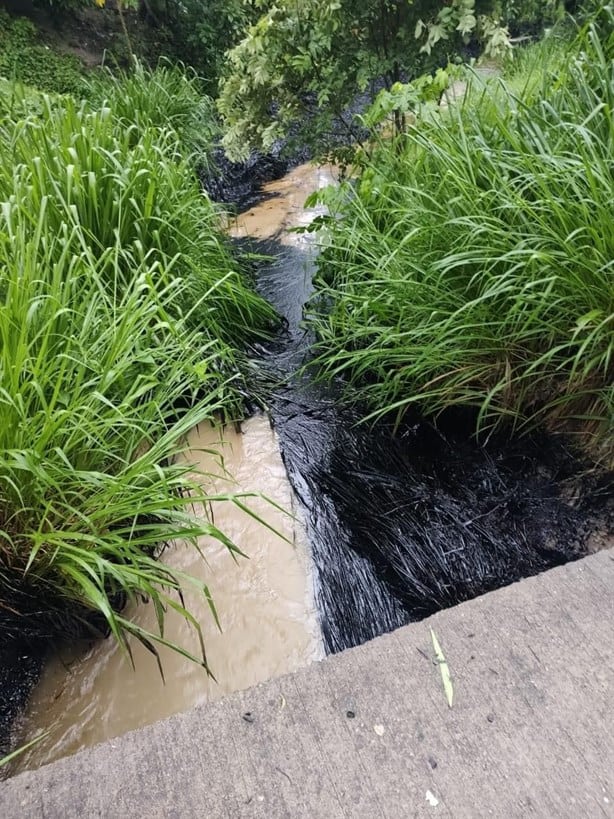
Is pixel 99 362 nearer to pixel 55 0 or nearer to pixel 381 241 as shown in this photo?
pixel 381 241

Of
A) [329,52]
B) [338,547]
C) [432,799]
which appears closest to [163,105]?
[329,52]

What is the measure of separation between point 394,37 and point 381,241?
1.62 metres

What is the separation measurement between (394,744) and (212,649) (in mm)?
Answer: 657

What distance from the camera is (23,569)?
1225 mm

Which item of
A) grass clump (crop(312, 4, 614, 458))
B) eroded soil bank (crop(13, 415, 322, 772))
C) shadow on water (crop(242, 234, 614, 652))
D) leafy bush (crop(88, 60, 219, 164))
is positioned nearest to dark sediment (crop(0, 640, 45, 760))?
eroded soil bank (crop(13, 415, 322, 772))

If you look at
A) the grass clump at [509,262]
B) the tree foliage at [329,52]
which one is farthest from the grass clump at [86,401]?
Result: the tree foliage at [329,52]

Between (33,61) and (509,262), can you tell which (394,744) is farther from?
(33,61)

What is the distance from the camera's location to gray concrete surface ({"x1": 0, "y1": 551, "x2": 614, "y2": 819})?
917 mm

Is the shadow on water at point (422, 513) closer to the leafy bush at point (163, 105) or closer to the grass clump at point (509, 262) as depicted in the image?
the grass clump at point (509, 262)

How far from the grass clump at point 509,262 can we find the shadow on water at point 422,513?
0.48 feet

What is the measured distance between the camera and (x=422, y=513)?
69.2 inches

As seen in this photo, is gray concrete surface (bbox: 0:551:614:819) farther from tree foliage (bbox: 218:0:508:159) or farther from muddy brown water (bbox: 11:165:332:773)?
tree foliage (bbox: 218:0:508:159)

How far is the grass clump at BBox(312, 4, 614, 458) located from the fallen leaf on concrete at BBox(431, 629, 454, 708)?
83 centimetres

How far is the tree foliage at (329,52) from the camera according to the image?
2.66 m
